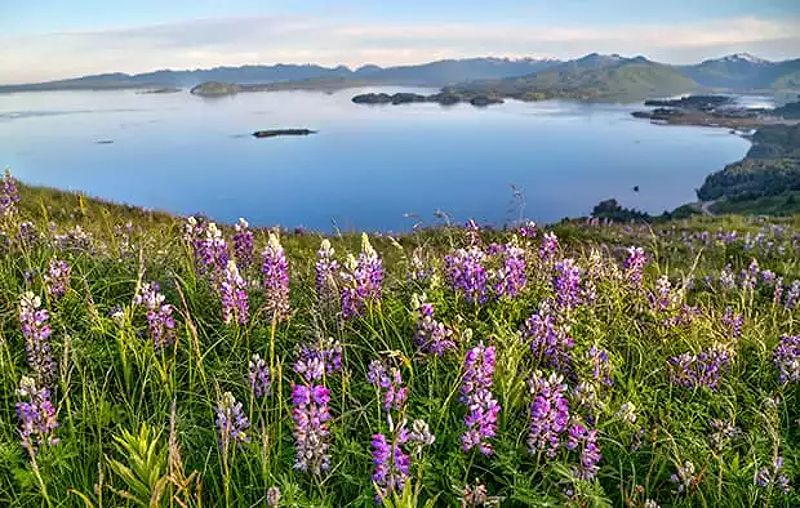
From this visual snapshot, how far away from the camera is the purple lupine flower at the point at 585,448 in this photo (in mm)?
3541

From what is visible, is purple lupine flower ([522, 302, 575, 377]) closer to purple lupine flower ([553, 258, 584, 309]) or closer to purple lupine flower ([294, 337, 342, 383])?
purple lupine flower ([553, 258, 584, 309])

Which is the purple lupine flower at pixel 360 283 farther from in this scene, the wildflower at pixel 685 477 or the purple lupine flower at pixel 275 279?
the wildflower at pixel 685 477

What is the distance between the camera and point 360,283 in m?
5.04

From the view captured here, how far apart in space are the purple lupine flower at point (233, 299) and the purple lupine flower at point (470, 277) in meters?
1.74

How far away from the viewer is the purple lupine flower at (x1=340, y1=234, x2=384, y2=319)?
500 centimetres

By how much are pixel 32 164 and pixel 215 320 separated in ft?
498

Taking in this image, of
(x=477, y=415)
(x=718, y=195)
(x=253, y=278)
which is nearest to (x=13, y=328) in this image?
(x=253, y=278)

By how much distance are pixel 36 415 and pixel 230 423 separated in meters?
1.07

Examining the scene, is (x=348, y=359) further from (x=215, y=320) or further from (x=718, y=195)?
(x=718, y=195)

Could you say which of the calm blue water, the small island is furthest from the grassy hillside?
the small island

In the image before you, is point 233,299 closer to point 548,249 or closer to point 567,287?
point 567,287

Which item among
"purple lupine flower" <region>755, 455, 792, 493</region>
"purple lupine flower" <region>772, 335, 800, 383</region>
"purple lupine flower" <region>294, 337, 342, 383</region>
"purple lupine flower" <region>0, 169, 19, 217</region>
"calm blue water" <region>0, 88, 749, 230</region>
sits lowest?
"calm blue water" <region>0, 88, 749, 230</region>

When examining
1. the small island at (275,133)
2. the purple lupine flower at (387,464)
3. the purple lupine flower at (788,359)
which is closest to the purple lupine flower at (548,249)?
the purple lupine flower at (788,359)

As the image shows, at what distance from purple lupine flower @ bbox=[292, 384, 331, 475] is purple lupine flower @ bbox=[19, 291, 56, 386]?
190 centimetres
